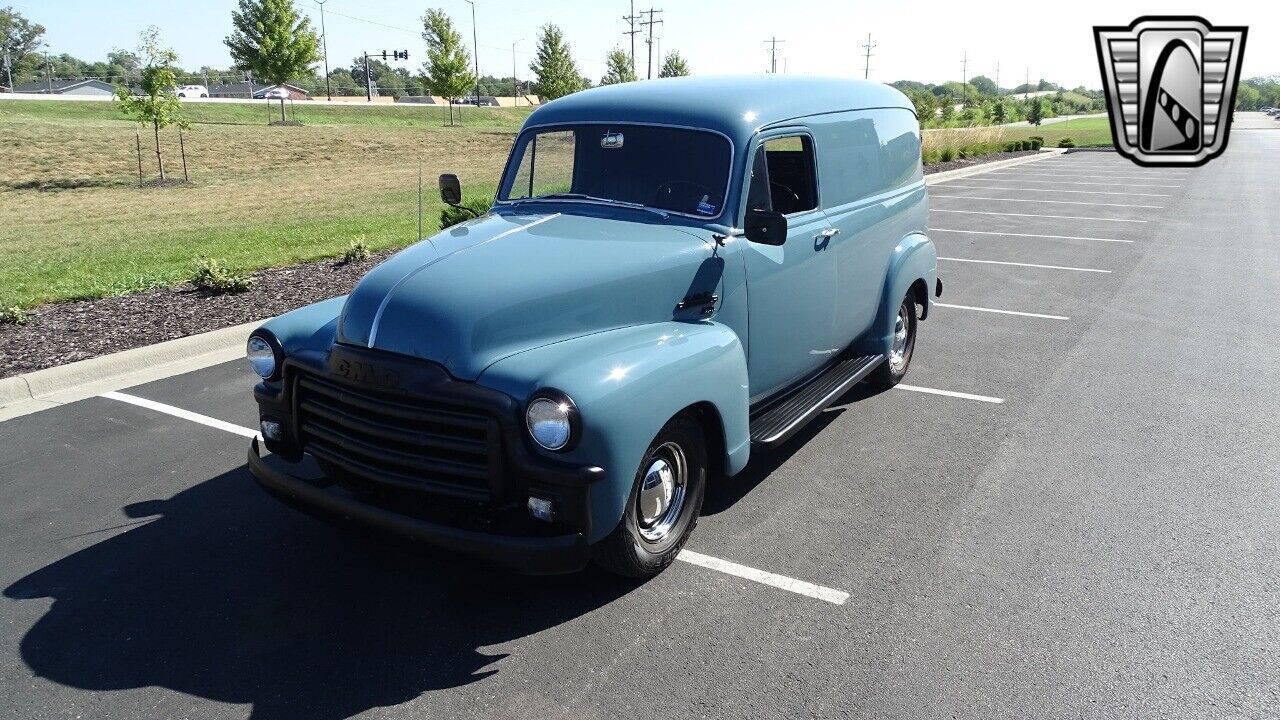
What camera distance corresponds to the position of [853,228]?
586cm

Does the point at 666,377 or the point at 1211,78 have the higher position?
the point at 1211,78

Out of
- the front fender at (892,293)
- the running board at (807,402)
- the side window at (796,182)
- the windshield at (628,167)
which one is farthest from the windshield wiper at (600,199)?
the front fender at (892,293)

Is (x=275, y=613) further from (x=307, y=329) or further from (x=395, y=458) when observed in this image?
(x=307, y=329)

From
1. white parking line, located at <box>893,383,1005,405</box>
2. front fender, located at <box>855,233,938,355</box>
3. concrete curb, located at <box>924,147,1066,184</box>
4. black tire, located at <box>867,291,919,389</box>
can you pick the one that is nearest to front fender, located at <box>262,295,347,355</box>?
front fender, located at <box>855,233,938,355</box>

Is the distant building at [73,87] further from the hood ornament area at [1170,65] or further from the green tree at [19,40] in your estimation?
the hood ornament area at [1170,65]

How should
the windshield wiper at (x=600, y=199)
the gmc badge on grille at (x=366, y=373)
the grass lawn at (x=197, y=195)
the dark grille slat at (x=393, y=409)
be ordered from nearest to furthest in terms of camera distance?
the dark grille slat at (x=393, y=409) < the gmc badge on grille at (x=366, y=373) < the windshield wiper at (x=600, y=199) < the grass lawn at (x=197, y=195)

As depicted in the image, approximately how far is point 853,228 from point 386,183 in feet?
69.7

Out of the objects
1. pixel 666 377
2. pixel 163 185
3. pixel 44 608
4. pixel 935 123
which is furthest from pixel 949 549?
pixel 935 123

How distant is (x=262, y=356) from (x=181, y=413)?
2.46m

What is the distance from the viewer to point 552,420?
11.4ft

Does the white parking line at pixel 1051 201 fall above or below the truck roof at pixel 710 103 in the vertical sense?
below

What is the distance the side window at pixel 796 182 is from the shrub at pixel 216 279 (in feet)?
20.1

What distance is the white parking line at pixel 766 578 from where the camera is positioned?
4.09 m

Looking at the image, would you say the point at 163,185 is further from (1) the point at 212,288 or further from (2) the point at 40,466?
(2) the point at 40,466
